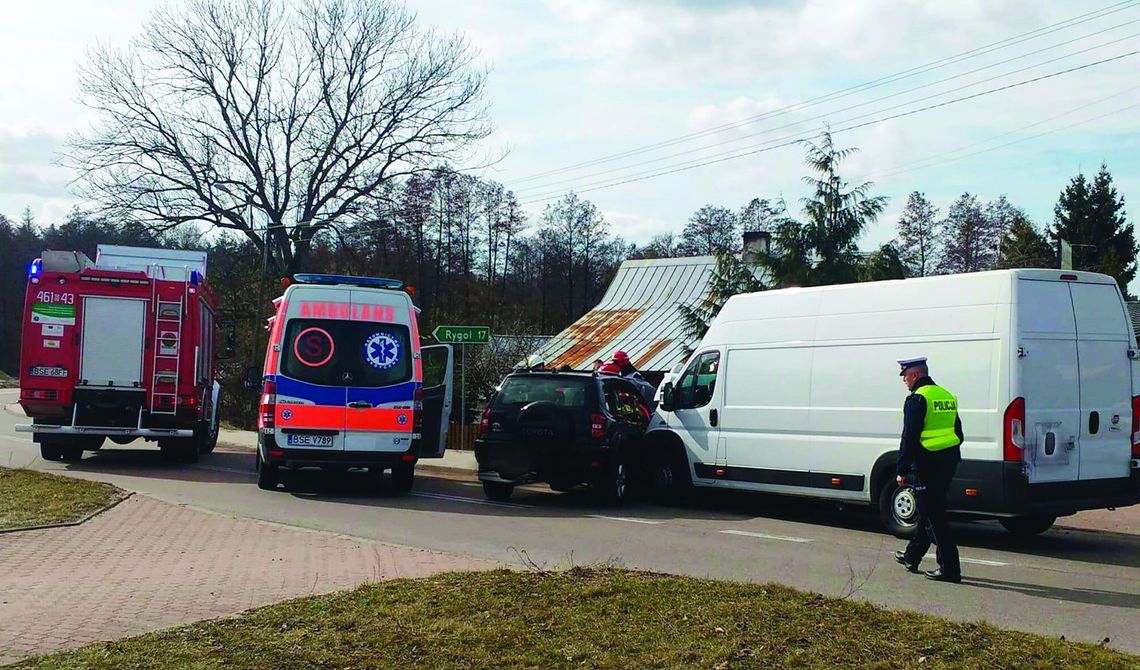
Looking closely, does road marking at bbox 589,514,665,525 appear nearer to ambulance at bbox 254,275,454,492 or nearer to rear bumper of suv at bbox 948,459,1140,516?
ambulance at bbox 254,275,454,492

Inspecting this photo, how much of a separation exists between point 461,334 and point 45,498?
8.27 m

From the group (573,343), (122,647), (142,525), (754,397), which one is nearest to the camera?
(122,647)

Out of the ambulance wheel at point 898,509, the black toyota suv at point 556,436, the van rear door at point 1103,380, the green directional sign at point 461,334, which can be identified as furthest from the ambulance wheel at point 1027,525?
the green directional sign at point 461,334

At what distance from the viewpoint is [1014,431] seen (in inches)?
404

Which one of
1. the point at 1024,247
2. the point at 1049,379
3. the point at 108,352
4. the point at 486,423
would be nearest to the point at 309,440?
the point at 486,423

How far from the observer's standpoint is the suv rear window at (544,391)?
45.2 feet

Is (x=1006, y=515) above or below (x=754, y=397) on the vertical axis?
below

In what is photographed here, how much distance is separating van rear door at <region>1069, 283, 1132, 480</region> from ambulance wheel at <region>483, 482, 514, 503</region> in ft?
23.3

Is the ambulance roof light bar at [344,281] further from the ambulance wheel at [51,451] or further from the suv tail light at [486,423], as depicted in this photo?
the ambulance wheel at [51,451]

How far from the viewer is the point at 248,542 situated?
1016cm

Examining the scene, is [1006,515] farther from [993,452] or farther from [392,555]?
[392,555]

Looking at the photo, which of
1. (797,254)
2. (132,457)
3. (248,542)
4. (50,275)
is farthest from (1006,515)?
(132,457)

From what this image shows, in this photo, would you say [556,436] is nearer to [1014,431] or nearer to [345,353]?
[345,353]

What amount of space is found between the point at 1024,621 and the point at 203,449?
18332 millimetres
